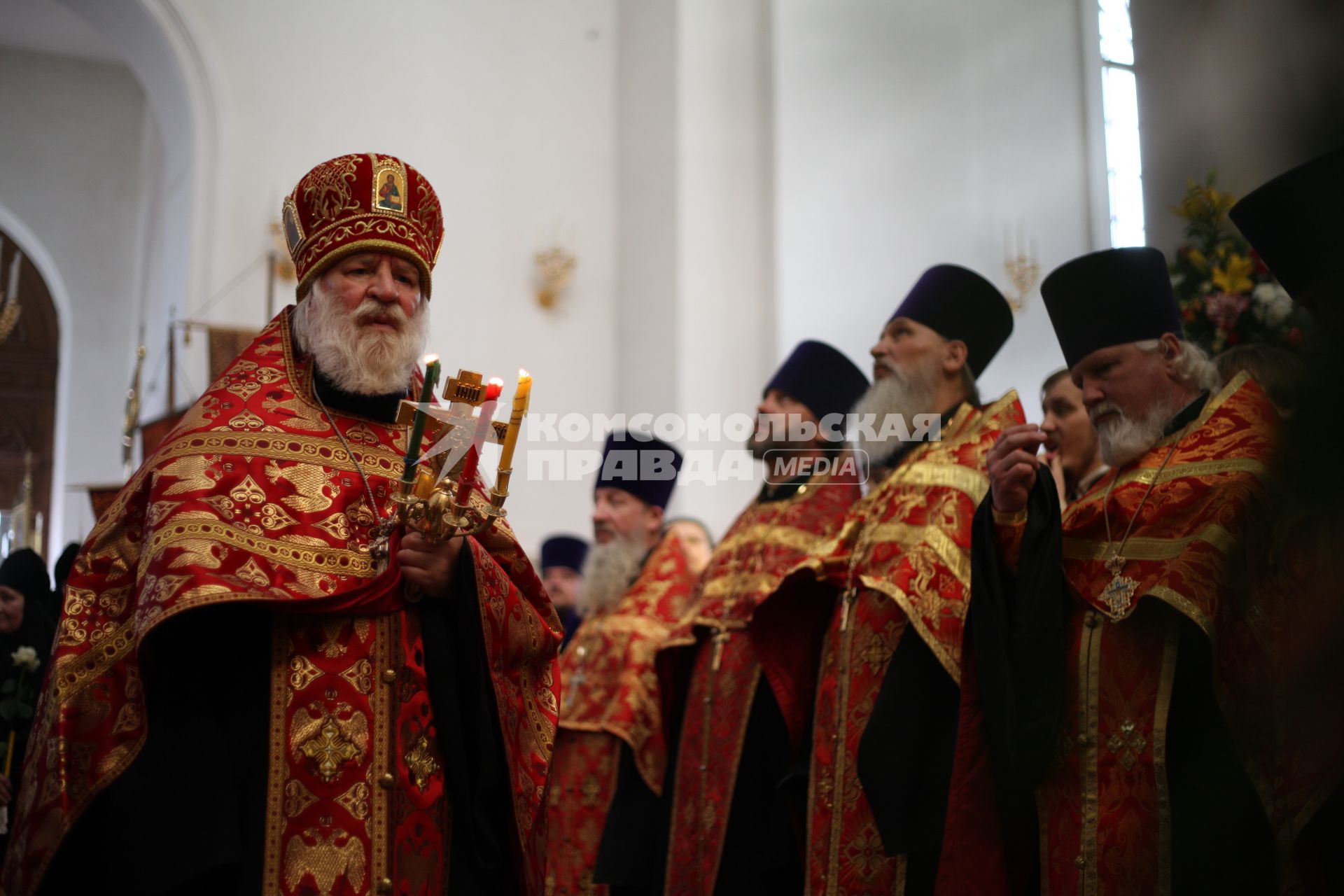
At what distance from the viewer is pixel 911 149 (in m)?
9.30

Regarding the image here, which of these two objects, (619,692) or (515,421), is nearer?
(515,421)

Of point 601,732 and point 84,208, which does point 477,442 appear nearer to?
point 601,732

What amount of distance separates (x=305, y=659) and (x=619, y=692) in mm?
2625

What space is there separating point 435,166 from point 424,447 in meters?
6.97

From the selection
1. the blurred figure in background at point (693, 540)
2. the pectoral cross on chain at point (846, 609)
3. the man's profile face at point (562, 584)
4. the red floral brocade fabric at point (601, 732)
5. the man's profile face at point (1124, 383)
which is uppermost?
the man's profile face at point (1124, 383)

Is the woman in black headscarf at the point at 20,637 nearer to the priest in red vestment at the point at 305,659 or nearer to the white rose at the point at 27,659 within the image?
the white rose at the point at 27,659

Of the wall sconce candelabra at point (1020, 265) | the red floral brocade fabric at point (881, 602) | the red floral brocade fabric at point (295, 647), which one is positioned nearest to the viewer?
the red floral brocade fabric at point (295, 647)

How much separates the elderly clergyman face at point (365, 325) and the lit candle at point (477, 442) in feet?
1.58

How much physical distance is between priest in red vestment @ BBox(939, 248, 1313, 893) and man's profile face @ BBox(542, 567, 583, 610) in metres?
4.08

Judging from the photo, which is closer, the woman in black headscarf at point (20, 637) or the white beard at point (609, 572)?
the woman in black headscarf at point (20, 637)

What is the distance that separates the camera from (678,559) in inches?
225

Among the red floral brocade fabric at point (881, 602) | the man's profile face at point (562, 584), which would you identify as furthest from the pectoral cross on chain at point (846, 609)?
the man's profile face at point (562, 584)

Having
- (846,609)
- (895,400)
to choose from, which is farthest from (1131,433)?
(895,400)

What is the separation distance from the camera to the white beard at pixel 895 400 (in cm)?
443
